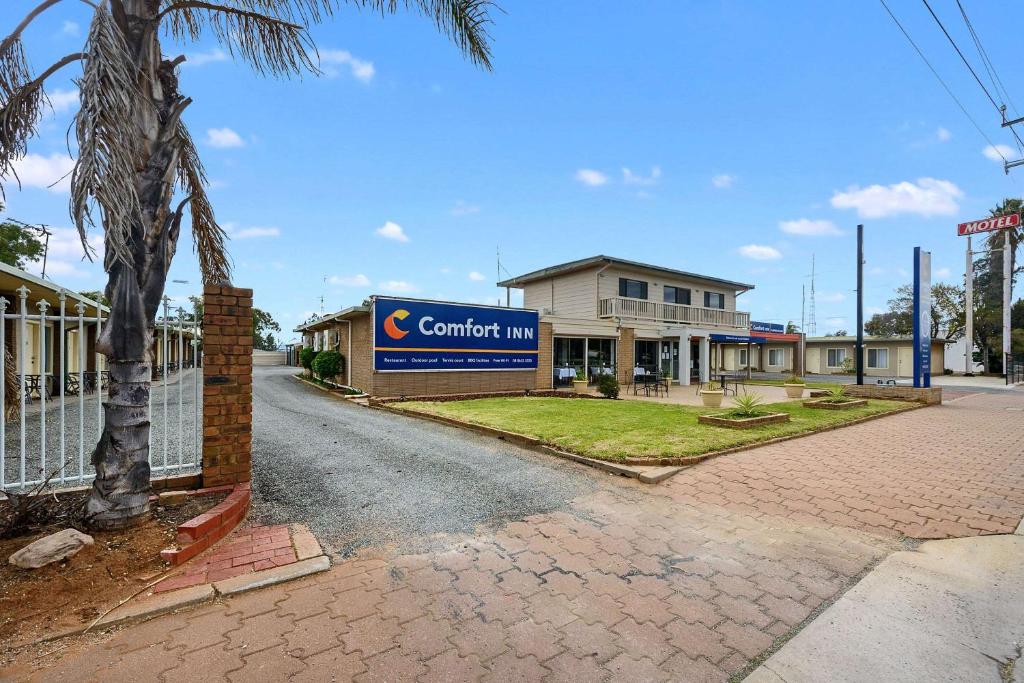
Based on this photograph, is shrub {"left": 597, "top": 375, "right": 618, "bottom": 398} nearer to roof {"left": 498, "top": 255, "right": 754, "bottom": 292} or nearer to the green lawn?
the green lawn

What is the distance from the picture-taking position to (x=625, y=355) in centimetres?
2111

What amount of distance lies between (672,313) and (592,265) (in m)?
5.93

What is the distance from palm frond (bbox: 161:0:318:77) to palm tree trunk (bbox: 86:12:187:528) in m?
0.89

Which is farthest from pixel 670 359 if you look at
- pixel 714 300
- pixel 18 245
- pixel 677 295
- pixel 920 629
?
pixel 18 245

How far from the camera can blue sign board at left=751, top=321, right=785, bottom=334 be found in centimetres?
2902

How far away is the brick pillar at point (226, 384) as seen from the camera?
429 centimetres

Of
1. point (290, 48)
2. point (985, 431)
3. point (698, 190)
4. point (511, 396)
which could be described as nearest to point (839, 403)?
point (985, 431)

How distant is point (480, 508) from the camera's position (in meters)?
4.52

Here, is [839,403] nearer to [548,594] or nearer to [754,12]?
[754,12]

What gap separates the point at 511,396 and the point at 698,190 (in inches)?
473

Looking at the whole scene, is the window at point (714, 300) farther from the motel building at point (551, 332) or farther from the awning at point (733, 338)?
the awning at point (733, 338)

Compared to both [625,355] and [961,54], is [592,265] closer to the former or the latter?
[625,355]

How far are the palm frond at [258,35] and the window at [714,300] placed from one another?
27.1 metres

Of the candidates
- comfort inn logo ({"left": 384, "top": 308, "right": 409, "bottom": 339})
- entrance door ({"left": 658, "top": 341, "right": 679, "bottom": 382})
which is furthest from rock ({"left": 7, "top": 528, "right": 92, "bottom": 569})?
entrance door ({"left": 658, "top": 341, "right": 679, "bottom": 382})
